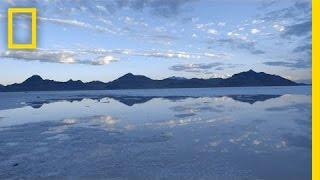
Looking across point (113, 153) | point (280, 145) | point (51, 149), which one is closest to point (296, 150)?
point (280, 145)

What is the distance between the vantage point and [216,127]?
53.3 feet

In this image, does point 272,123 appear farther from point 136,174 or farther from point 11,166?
point 11,166

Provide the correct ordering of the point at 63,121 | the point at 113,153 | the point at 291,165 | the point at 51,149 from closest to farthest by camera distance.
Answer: the point at 291,165 → the point at 113,153 → the point at 51,149 → the point at 63,121

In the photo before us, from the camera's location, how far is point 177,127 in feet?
52.4

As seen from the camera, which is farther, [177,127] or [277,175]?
[177,127]

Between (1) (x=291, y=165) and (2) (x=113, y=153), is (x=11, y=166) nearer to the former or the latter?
(2) (x=113, y=153)

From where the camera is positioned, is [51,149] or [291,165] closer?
[291,165]

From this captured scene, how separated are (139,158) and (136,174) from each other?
4.94 ft

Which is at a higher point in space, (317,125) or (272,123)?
(317,125)

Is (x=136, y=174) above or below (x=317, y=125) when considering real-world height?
below


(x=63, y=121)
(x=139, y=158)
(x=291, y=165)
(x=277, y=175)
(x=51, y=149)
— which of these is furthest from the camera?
(x=63, y=121)

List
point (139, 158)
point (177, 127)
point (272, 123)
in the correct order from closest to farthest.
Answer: point (139, 158), point (177, 127), point (272, 123)

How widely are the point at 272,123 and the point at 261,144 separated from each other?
4.88 meters

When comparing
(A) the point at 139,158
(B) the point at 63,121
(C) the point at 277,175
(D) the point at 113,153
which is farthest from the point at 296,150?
(B) the point at 63,121
